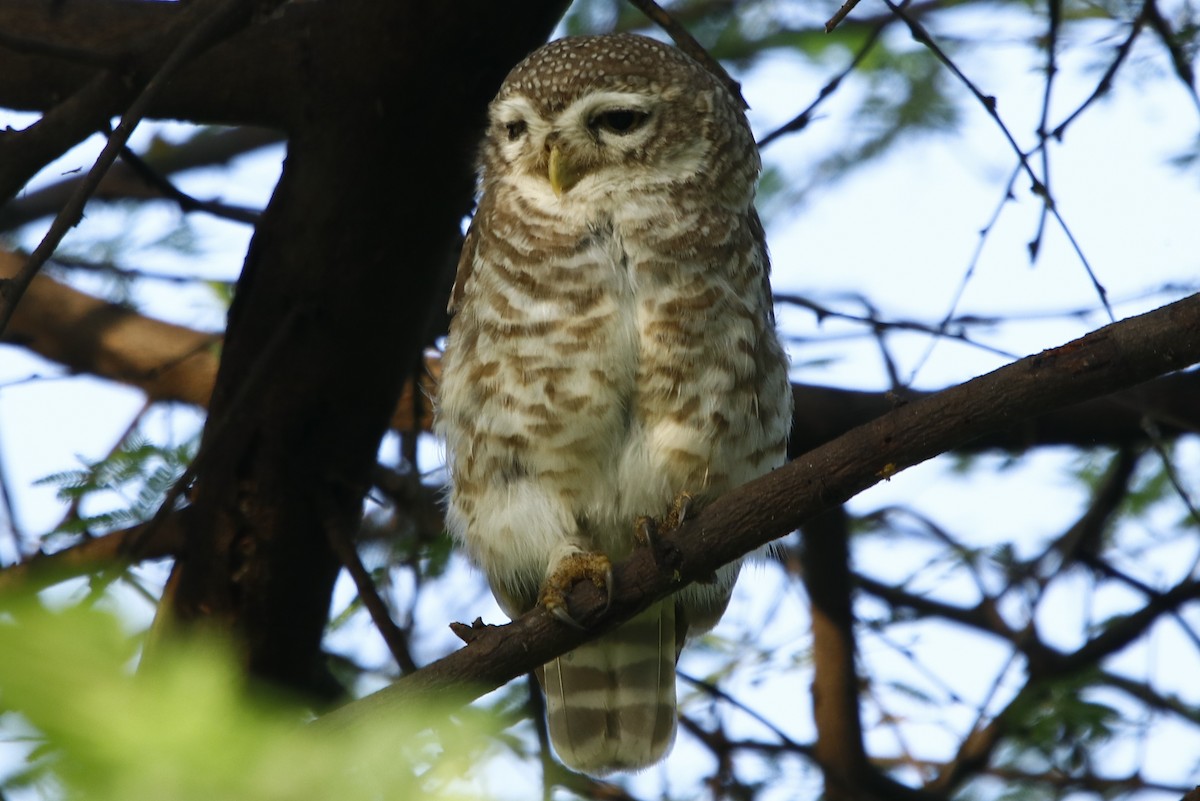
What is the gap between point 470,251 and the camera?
132 inches

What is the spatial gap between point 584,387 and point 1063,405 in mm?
1103

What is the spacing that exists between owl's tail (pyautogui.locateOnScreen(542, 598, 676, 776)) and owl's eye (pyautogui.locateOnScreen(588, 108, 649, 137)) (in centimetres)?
116

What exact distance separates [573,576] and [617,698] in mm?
650

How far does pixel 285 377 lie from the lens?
317 centimetres

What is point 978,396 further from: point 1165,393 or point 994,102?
point 1165,393

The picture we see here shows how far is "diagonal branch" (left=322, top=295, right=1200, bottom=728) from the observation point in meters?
2.07

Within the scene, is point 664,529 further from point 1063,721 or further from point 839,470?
point 1063,721

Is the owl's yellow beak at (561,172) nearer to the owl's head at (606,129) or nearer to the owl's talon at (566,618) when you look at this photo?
the owl's head at (606,129)

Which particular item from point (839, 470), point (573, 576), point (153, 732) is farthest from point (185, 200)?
point (153, 732)

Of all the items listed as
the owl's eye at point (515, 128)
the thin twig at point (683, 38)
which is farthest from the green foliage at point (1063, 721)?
the owl's eye at point (515, 128)

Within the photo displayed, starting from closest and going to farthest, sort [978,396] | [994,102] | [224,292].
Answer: [978,396]
[994,102]
[224,292]

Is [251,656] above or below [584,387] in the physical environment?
below

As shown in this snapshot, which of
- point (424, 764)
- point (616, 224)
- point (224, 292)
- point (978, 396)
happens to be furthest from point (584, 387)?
point (224, 292)

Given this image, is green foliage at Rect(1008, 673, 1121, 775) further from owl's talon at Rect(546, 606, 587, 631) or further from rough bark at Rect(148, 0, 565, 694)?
rough bark at Rect(148, 0, 565, 694)
